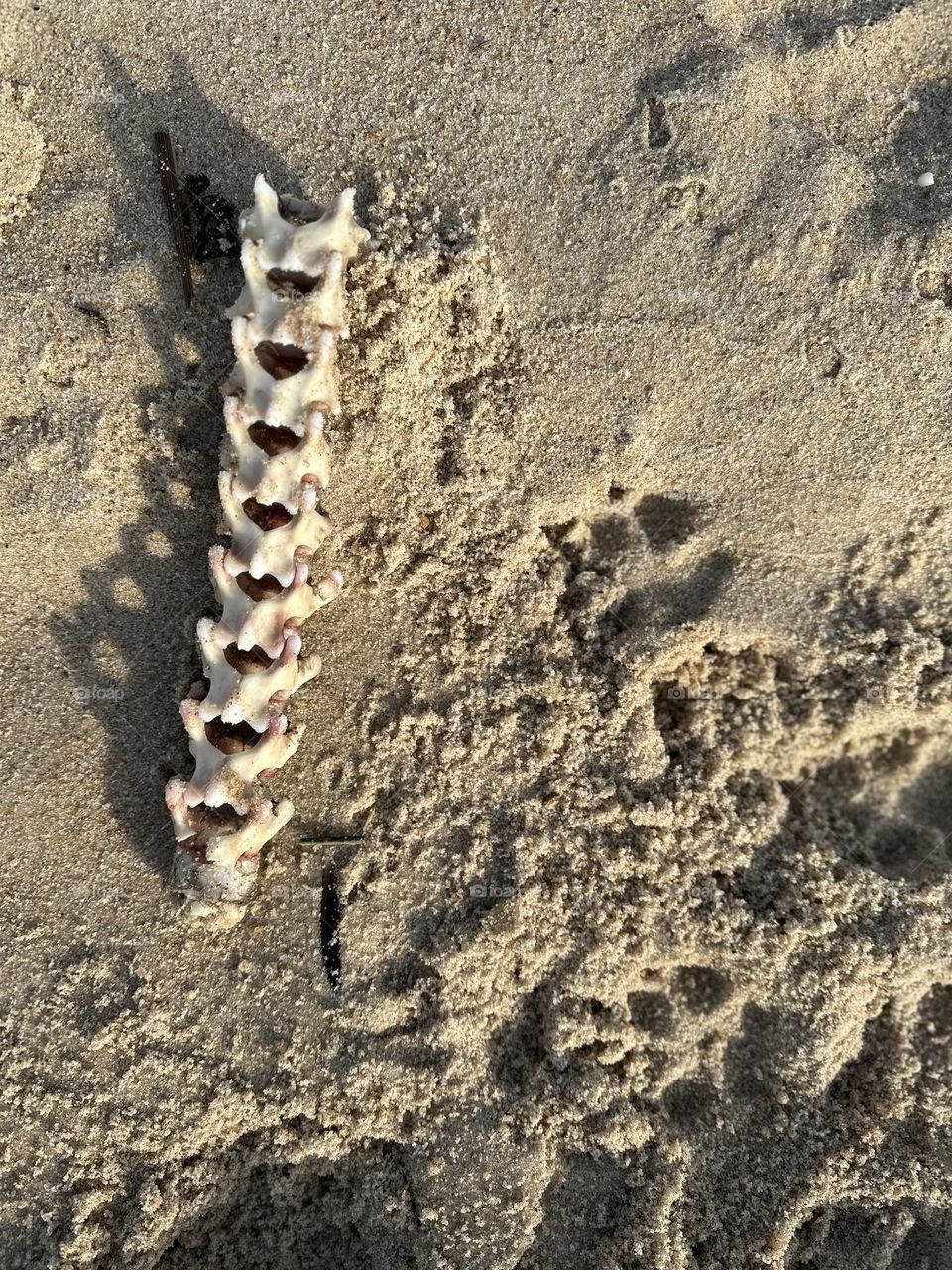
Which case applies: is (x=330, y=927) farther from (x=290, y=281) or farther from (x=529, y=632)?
(x=290, y=281)

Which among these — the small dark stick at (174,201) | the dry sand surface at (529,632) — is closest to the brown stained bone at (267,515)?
the dry sand surface at (529,632)

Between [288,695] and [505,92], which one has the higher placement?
[505,92]

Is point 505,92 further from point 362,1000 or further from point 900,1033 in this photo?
point 900,1033

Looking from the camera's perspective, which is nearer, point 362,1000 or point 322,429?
point 322,429

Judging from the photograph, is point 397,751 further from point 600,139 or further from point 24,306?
point 600,139

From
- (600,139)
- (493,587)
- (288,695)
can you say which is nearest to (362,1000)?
(288,695)

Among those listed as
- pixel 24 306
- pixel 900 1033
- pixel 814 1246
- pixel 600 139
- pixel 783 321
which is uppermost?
pixel 600 139

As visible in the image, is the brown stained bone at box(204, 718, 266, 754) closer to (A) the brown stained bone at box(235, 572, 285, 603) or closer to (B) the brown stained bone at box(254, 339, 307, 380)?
(A) the brown stained bone at box(235, 572, 285, 603)
